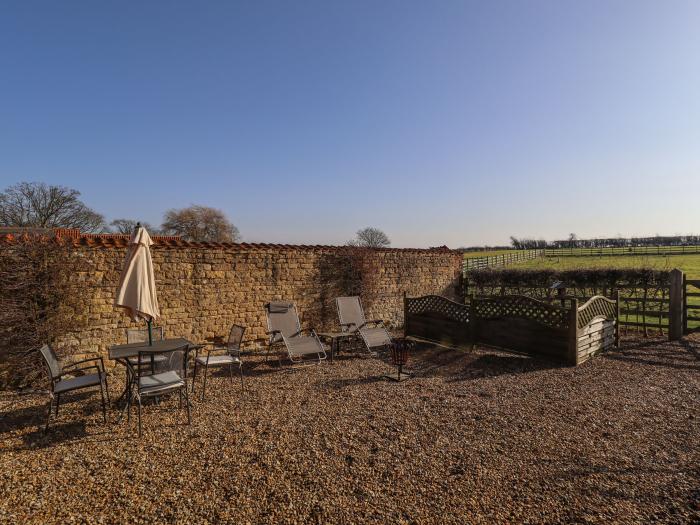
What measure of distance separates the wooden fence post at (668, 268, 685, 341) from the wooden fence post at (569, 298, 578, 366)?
11.8 ft

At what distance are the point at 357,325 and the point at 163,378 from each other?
4.51m

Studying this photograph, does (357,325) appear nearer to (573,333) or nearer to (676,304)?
(573,333)

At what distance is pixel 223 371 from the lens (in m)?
6.67

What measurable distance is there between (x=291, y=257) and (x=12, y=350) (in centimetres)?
507

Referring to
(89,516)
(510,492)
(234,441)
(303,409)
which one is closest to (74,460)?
(89,516)

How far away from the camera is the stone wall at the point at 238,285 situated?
21.6ft

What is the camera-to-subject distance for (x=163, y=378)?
4.54 m

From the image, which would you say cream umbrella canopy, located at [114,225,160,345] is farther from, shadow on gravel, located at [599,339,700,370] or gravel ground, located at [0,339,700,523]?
shadow on gravel, located at [599,339,700,370]

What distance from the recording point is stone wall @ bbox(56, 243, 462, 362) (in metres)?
6.59

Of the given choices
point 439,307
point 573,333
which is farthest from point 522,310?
point 439,307

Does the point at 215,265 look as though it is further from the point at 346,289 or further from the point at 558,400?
the point at 558,400

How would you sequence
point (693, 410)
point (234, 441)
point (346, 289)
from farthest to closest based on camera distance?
1. point (346, 289)
2. point (693, 410)
3. point (234, 441)

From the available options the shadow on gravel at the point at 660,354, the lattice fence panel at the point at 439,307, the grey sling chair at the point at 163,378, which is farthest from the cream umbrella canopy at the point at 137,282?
the shadow on gravel at the point at 660,354

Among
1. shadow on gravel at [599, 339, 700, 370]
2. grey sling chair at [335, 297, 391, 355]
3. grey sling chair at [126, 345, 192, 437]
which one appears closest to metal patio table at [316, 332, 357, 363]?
grey sling chair at [335, 297, 391, 355]
